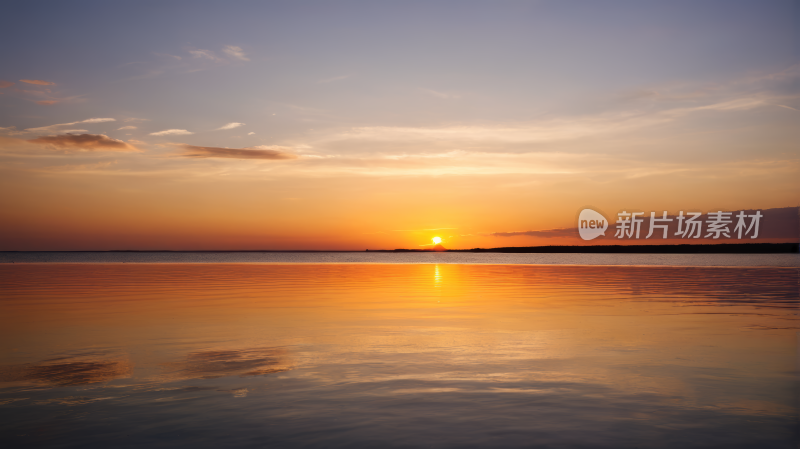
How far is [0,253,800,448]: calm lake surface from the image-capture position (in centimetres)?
659

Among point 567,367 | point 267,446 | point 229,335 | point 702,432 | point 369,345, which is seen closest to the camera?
point 267,446

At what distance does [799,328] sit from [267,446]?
15116 millimetres

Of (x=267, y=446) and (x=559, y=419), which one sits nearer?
(x=267, y=446)

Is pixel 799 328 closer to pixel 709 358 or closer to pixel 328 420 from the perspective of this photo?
pixel 709 358

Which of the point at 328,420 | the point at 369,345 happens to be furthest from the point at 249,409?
the point at 369,345

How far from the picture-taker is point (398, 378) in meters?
9.24

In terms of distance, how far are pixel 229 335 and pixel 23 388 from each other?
17.4 feet

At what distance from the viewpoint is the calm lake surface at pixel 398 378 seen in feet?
21.6

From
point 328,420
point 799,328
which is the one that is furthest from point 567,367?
point 799,328

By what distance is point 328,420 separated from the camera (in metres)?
7.00

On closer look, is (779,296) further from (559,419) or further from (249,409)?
(249,409)

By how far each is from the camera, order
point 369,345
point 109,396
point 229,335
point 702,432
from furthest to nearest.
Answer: point 229,335 < point 369,345 < point 109,396 < point 702,432

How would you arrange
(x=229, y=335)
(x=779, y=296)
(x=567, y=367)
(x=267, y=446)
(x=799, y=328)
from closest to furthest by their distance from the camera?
(x=267, y=446), (x=567, y=367), (x=229, y=335), (x=799, y=328), (x=779, y=296)

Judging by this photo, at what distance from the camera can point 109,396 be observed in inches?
319
